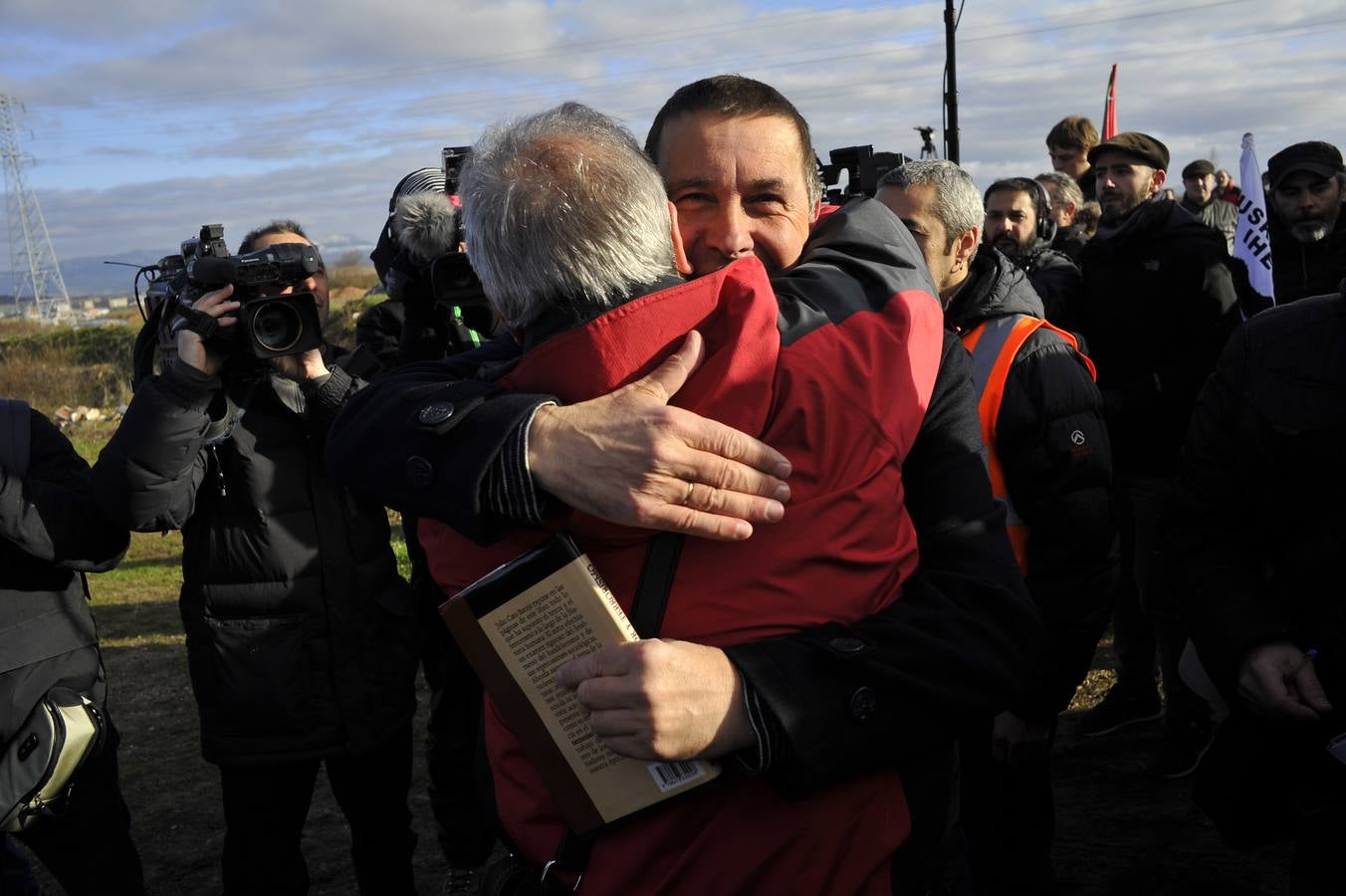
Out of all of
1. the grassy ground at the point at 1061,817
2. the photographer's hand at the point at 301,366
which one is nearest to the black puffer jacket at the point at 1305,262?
the grassy ground at the point at 1061,817

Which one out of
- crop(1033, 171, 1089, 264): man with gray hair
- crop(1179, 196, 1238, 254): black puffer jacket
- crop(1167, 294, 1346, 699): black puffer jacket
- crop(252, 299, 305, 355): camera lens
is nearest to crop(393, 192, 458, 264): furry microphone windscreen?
crop(252, 299, 305, 355): camera lens

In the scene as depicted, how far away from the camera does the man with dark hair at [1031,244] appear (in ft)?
16.9

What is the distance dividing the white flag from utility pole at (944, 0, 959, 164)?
29.3 ft

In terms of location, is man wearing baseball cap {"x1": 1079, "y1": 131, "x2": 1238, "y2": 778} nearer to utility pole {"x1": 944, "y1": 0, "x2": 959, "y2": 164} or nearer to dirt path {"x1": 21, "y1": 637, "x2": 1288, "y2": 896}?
dirt path {"x1": 21, "y1": 637, "x2": 1288, "y2": 896}

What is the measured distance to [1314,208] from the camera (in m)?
5.11

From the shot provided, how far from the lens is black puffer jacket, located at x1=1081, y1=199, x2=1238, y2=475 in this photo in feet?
16.0

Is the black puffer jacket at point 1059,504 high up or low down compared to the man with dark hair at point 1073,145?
down

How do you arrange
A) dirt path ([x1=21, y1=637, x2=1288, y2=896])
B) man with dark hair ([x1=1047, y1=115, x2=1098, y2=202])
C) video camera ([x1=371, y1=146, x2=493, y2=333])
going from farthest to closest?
man with dark hair ([x1=1047, y1=115, x2=1098, y2=202]) → dirt path ([x1=21, y1=637, x2=1288, y2=896]) → video camera ([x1=371, y1=146, x2=493, y2=333])

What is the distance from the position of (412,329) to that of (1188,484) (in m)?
2.27

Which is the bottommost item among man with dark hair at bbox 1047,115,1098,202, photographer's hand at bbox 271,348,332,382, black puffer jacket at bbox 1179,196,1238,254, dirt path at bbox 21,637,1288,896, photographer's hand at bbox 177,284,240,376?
dirt path at bbox 21,637,1288,896

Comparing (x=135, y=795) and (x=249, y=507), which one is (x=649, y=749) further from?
(x=135, y=795)

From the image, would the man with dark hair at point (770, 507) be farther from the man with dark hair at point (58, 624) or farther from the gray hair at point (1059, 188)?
the gray hair at point (1059, 188)

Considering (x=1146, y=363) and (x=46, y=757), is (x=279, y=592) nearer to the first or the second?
(x=46, y=757)

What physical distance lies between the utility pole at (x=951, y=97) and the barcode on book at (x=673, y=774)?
13323mm
